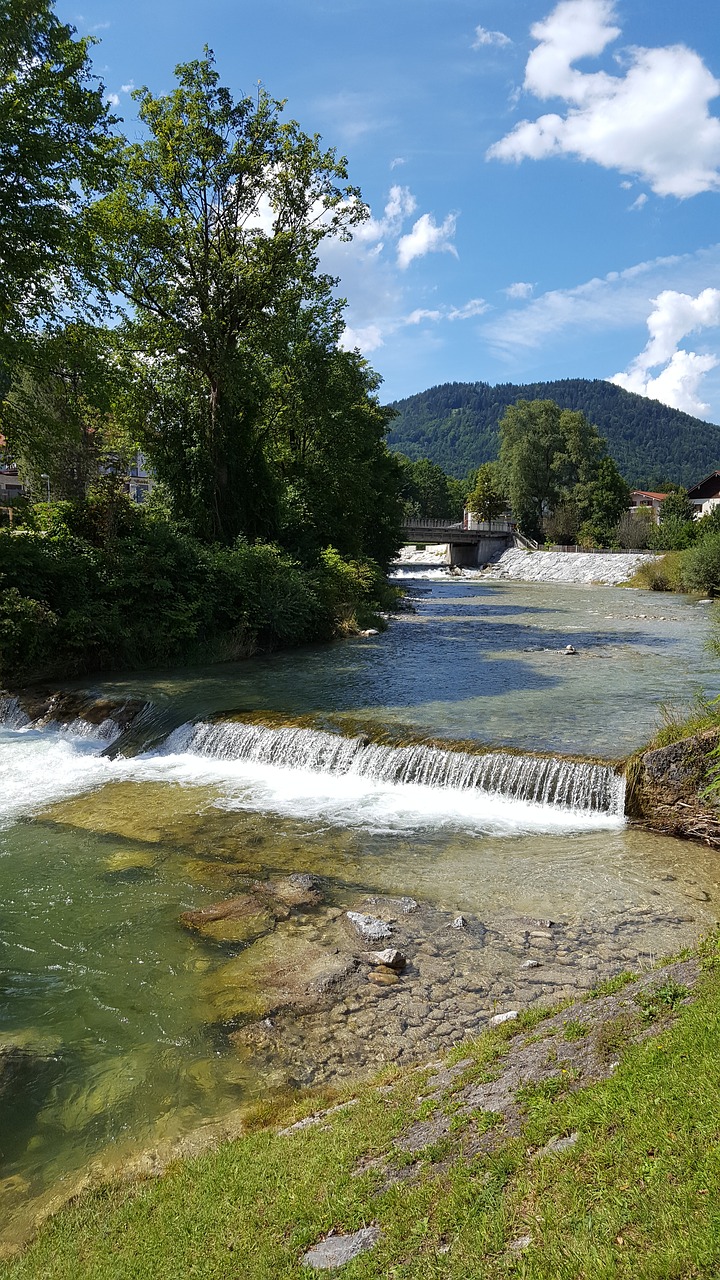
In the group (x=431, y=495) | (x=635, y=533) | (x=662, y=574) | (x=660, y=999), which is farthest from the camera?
(x=431, y=495)

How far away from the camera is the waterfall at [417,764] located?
12.0 m

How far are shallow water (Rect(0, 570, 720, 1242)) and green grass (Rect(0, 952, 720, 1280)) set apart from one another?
0.83 metres

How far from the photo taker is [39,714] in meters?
17.6

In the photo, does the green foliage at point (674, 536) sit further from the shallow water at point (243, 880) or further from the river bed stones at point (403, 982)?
the river bed stones at point (403, 982)

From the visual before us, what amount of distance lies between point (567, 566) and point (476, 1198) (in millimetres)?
68120

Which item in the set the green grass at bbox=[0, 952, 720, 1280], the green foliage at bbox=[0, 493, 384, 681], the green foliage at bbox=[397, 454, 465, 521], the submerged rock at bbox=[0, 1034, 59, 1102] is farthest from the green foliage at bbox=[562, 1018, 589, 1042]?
the green foliage at bbox=[397, 454, 465, 521]

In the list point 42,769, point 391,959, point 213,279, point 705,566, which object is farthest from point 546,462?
point 391,959

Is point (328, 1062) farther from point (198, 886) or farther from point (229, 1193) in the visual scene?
point (198, 886)

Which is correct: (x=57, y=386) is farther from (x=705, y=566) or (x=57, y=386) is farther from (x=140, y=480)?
(x=705, y=566)

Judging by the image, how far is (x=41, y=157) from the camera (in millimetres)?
18016

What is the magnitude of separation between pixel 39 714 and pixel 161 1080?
13.4m

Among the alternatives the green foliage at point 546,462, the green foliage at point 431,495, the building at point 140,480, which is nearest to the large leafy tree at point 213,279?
the building at point 140,480

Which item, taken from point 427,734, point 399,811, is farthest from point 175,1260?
point 427,734

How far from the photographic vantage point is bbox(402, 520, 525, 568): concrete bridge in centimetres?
7644
